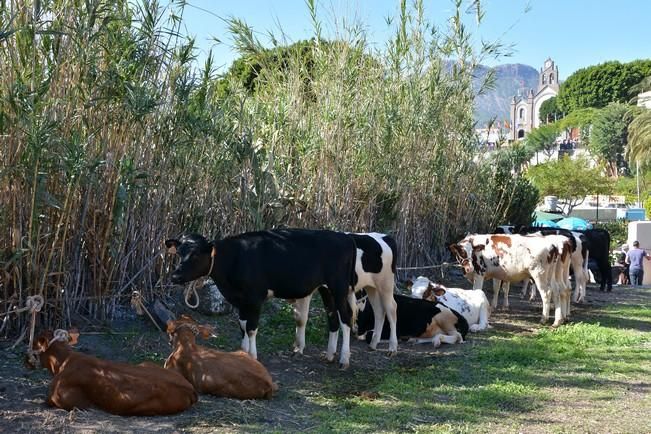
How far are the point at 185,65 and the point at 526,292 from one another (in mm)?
8347

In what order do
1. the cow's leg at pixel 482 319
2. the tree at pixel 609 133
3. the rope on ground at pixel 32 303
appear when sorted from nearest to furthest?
the rope on ground at pixel 32 303, the cow's leg at pixel 482 319, the tree at pixel 609 133

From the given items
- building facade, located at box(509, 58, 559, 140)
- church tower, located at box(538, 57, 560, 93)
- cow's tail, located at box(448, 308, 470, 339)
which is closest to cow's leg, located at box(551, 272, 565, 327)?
cow's tail, located at box(448, 308, 470, 339)

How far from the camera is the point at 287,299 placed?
7.62 metres

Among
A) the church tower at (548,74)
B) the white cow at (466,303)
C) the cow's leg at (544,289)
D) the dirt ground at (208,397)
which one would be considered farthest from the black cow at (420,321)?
the church tower at (548,74)

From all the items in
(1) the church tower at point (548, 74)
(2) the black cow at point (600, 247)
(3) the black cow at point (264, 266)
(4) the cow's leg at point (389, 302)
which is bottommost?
A: (4) the cow's leg at point (389, 302)

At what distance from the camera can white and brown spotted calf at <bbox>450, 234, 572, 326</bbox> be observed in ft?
34.9

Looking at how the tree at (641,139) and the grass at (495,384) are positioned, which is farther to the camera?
the tree at (641,139)

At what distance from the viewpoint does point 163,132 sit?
7.89 metres

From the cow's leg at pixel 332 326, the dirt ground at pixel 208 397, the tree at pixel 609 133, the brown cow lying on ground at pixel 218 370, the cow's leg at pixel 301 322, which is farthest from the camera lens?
the tree at pixel 609 133

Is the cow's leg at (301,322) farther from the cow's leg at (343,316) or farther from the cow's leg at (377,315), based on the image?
the cow's leg at (377,315)

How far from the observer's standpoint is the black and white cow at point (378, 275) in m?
8.21

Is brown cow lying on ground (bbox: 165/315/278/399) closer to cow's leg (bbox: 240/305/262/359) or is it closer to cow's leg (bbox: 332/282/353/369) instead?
cow's leg (bbox: 240/305/262/359)

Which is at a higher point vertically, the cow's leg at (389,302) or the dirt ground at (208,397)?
the cow's leg at (389,302)

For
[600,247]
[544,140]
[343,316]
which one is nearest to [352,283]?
[343,316]
